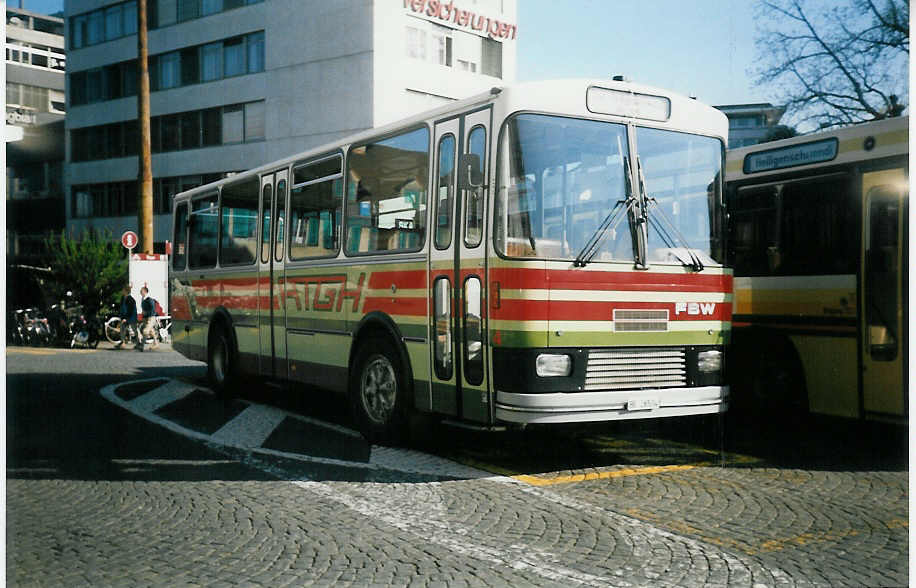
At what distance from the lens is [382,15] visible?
20.8 m

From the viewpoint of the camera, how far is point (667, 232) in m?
7.29

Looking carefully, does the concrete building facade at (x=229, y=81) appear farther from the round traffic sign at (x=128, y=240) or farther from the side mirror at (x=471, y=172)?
the side mirror at (x=471, y=172)

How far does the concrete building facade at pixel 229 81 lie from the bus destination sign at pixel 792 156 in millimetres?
A: 5233

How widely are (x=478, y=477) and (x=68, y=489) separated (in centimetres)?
302

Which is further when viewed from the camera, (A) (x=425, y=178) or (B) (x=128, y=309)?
(B) (x=128, y=309)

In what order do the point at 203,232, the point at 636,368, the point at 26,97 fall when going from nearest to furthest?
the point at 636,368
the point at 26,97
the point at 203,232

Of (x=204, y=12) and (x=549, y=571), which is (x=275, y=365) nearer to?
(x=549, y=571)

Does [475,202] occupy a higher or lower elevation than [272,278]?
higher

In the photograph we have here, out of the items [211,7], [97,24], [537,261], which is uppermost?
[211,7]

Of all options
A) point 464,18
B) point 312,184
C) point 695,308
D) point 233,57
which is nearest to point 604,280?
point 695,308

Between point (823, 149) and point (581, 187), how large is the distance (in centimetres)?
310

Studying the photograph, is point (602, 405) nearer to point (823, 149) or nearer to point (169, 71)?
point (823, 149)

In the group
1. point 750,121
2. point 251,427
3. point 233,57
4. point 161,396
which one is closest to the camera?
point 251,427

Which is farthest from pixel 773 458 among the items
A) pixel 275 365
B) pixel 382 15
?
pixel 382 15
